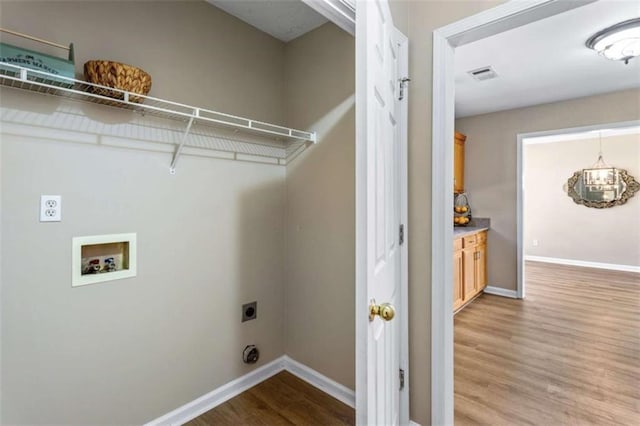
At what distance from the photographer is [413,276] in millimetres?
1525

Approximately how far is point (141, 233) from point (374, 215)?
1.25 meters

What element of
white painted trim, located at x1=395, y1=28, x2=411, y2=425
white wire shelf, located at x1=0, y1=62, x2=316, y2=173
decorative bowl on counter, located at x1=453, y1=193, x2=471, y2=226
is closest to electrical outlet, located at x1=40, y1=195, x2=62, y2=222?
white wire shelf, located at x1=0, y1=62, x2=316, y2=173

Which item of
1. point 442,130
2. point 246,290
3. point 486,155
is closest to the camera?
point 442,130

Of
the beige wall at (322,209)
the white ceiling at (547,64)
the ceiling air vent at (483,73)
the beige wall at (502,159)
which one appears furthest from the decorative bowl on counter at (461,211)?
the beige wall at (322,209)

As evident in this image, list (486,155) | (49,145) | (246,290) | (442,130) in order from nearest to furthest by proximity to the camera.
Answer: (49,145) → (442,130) → (246,290) → (486,155)

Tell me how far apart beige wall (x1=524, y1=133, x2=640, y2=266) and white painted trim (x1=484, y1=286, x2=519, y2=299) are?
2.90 m

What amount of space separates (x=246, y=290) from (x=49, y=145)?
1.26m

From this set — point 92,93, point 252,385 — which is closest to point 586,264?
point 252,385

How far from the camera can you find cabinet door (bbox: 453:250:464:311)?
3.28m

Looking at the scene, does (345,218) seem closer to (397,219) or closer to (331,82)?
(397,219)

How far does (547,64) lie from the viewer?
2.70 m

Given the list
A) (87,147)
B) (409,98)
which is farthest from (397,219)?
(87,147)

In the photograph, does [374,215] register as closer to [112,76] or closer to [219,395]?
[112,76]

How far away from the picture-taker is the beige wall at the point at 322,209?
1878mm
